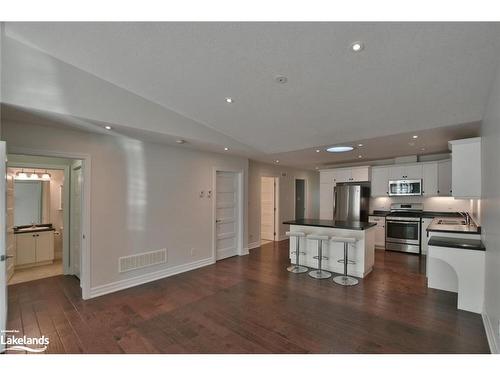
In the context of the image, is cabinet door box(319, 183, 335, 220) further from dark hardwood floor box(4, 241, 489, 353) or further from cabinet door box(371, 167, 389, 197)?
dark hardwood floor box(4, 241, 489, 353)

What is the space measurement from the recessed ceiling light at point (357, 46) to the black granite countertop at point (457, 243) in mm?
2637

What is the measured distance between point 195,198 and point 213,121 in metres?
1.69

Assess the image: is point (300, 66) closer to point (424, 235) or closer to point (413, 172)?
point (413, 172)

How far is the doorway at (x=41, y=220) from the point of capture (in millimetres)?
4238

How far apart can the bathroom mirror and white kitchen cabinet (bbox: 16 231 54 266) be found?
559mm

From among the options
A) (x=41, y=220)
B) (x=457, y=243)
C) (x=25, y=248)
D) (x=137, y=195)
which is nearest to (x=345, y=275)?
(x=457, y=243)

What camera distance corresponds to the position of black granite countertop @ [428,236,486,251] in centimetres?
292

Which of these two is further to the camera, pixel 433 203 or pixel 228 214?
pixel 433 203

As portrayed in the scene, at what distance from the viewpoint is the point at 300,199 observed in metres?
8.30

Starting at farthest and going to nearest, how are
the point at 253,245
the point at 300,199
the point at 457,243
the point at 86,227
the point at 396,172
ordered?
the point at 300,199
the point at 253,245
the point at 396,172
the point at 86,227
the point at 457,243

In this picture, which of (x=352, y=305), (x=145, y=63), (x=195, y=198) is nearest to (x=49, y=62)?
(x=145, y=63)

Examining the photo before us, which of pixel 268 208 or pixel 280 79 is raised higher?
pixel 280 79

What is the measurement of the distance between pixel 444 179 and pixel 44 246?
8.81m

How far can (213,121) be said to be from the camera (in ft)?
12.9
